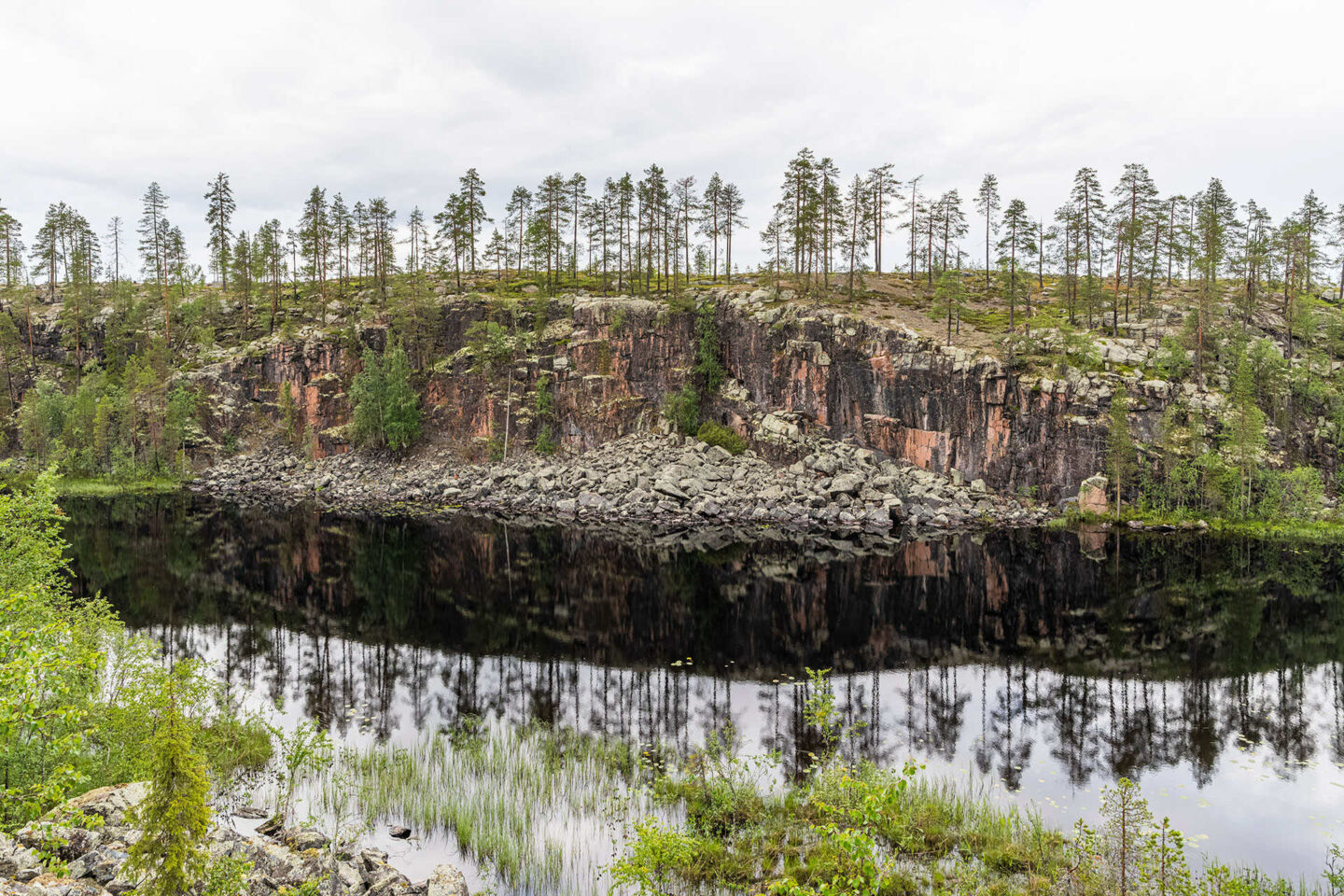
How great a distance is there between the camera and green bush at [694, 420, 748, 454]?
64.4 meters

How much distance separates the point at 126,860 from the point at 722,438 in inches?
2252

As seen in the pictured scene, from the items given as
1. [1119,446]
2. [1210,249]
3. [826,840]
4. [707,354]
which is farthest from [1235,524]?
[826,840]

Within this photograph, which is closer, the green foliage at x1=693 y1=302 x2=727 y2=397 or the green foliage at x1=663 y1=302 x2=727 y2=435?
the green foliage at x1=663 y1=302 x2=727 y2=435

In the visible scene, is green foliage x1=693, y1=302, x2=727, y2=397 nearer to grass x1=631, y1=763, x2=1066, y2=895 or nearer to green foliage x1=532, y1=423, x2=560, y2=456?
green foliage x1=532, y1=423, x2=560, y2=456

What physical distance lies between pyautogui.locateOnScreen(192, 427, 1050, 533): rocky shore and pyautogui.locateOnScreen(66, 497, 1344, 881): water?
8.01m

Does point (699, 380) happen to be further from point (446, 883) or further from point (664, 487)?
point (446, 883)

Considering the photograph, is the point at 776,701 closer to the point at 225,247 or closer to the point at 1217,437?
the point at 1217,437

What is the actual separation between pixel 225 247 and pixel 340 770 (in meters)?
94.0

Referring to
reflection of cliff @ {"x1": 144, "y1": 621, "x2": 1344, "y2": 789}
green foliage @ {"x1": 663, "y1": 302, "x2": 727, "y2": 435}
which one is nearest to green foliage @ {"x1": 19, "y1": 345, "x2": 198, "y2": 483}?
green foliage @ {"x1": 663, "y1": 302, "x2": 727, "y2": 435}

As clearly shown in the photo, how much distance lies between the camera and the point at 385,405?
71.9m

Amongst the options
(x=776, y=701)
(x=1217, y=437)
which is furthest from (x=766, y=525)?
(x=1217, y=437)

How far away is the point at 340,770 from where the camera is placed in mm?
16500

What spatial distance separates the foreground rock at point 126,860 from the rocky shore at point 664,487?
39229 mm

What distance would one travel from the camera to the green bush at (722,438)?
211 feet
